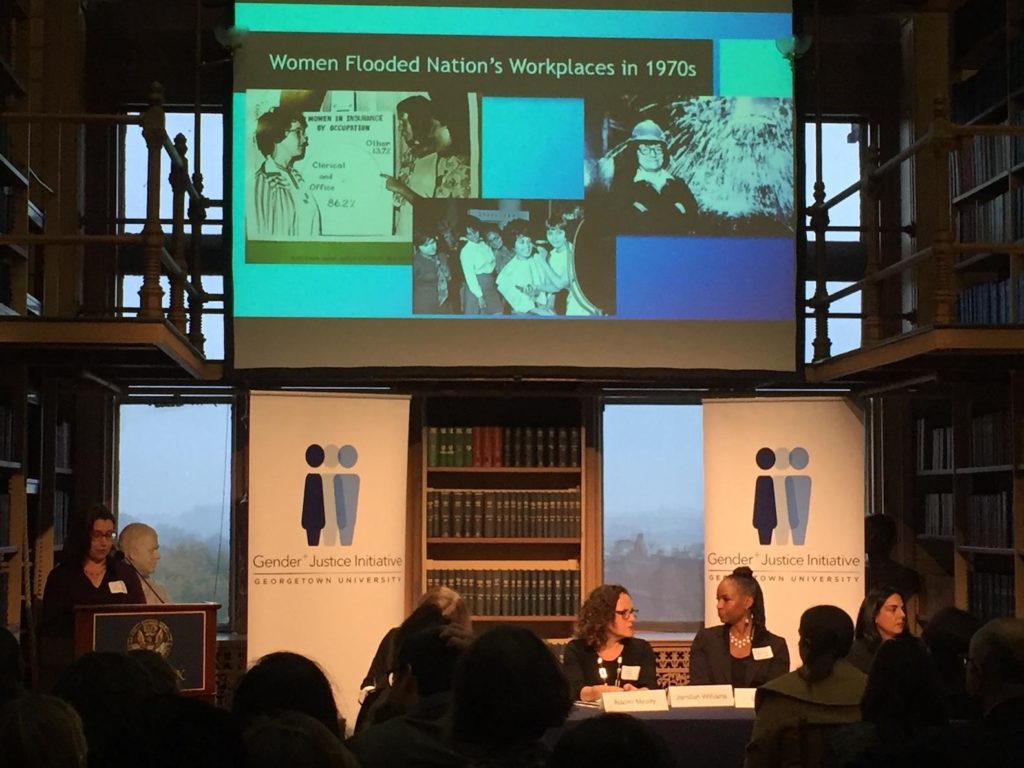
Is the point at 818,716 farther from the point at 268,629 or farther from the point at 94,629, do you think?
the point at 268,629

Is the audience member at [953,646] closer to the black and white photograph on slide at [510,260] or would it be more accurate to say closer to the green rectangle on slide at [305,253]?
the black and white photograph on slide at [510,260]

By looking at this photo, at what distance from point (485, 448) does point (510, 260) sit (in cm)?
108

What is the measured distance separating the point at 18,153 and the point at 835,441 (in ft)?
14.9

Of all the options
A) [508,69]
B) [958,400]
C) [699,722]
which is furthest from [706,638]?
[508,69]

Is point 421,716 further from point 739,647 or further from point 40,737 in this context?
point 739,647

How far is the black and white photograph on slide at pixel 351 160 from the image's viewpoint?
24.2 ft

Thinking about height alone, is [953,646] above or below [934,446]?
below

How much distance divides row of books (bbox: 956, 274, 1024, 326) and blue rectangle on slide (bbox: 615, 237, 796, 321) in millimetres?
972

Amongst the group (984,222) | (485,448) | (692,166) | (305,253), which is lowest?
(485,448)

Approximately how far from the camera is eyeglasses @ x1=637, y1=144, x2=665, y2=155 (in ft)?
24.7

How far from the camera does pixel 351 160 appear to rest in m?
7.43

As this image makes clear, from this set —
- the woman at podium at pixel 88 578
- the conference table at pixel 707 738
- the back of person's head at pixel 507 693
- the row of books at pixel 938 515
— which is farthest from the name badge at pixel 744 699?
the back of person's head at pixel 507 693

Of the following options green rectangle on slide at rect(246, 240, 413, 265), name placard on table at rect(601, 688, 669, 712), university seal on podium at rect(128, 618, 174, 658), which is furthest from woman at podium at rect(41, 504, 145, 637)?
name placard on table at rect(601, 688, 669, 712)

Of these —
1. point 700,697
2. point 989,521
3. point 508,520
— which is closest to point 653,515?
point 508,520
